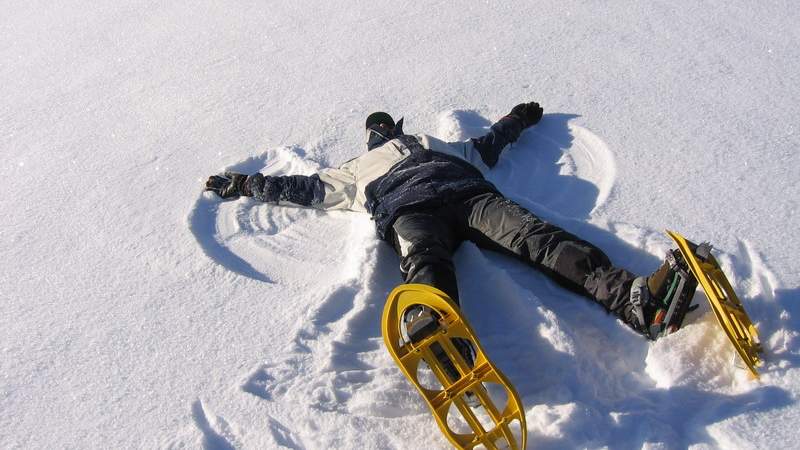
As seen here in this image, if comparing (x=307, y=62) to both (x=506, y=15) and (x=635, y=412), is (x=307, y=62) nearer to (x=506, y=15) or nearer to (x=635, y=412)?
(x=506, y=15)

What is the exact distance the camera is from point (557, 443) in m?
2.26

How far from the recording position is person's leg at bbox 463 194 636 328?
8.79ft

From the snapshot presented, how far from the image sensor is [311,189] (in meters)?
3.59

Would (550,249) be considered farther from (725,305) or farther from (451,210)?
(725,305)

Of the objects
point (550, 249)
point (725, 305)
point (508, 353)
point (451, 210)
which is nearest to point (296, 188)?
point (451, 210)

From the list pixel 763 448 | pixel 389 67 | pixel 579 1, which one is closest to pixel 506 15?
pixel 579 1

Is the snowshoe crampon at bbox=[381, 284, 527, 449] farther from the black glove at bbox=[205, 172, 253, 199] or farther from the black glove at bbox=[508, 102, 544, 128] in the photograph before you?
the black glove at bbox=[508, 102, 544, 128]

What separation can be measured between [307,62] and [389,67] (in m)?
0.62

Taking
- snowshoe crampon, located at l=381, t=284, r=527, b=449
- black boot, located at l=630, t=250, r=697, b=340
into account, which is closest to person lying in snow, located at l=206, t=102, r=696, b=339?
black boot, located at l=630, t=250, r=697, b=340

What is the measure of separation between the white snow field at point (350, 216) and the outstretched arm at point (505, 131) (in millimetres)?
87

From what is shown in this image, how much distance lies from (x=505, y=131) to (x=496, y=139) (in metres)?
0.09

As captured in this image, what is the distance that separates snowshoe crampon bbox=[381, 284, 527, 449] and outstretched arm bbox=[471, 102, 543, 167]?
153 cm

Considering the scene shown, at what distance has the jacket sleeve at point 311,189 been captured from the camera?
3.53 metres

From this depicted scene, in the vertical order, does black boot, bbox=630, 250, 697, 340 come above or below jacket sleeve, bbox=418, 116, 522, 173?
below
